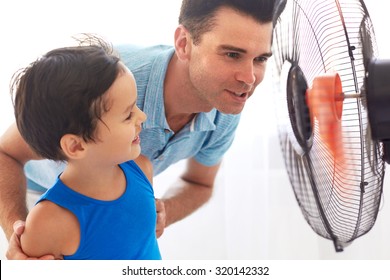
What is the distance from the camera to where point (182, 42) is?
3.32 feet

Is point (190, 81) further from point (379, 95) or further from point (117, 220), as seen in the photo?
point (379, 95)

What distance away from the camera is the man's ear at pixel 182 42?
1003 mm

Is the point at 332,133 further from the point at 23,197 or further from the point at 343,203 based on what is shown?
the point at 23,197

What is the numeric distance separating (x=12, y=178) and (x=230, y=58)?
0.37m

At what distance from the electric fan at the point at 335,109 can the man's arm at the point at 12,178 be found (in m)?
0.40

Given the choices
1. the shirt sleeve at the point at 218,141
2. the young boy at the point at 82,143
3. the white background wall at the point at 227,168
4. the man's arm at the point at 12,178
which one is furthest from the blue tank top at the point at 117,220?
the white background wall at the point at 227,168

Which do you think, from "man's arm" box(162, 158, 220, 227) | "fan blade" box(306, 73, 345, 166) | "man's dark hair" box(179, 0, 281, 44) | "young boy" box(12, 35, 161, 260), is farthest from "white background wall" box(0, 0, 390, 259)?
"fan blade" box(306, 73, 345, 166)

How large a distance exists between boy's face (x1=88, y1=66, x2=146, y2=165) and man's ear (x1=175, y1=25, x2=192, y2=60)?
0.73ft

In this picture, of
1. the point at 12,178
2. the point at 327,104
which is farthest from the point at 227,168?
the point at 327,104

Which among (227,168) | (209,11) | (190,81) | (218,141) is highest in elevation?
(209,11)

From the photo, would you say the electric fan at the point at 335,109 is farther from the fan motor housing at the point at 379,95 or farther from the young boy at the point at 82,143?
the young boy at the point at 82,143

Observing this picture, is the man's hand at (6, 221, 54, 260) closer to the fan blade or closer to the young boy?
the young boy

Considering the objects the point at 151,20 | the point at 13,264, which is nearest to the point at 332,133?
the point at 13,264

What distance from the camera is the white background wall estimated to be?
4.14 feet
